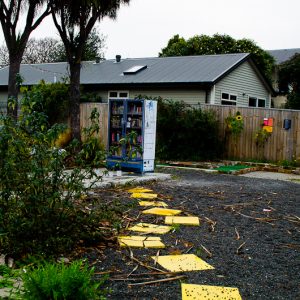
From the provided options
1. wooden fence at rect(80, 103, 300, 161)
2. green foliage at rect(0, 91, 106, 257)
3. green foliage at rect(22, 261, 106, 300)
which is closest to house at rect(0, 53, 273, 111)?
wooden fence at rect(80, 103, 300, 161)

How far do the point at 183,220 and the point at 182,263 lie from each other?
6.32 feet

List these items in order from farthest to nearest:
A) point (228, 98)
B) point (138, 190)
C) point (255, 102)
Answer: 1. point (255, 102)
2. point (228, 98)
3. point (138, 190)

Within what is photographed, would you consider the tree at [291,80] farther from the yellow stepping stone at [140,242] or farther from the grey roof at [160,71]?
the yellow stepping stone at [140,242]

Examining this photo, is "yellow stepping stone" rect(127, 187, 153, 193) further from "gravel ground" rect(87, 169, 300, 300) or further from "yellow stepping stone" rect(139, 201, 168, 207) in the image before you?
"yellow stepping stone" rect(139, 201, 168, 207)

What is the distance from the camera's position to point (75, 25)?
13.6m

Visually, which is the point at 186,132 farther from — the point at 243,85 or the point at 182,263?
the point at 182,263

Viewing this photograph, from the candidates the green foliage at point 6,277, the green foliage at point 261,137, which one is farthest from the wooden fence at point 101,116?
the green foliage at point 6,277

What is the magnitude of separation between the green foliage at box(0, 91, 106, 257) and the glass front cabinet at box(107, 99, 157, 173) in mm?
6503

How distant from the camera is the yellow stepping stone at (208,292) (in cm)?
351

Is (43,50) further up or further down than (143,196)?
further up

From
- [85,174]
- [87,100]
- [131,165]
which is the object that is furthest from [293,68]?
[85,174]

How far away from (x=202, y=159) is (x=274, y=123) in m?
2.63

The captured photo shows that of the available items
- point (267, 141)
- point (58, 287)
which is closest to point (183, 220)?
point (58, 287)

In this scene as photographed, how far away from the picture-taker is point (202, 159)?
15328 millimetres
